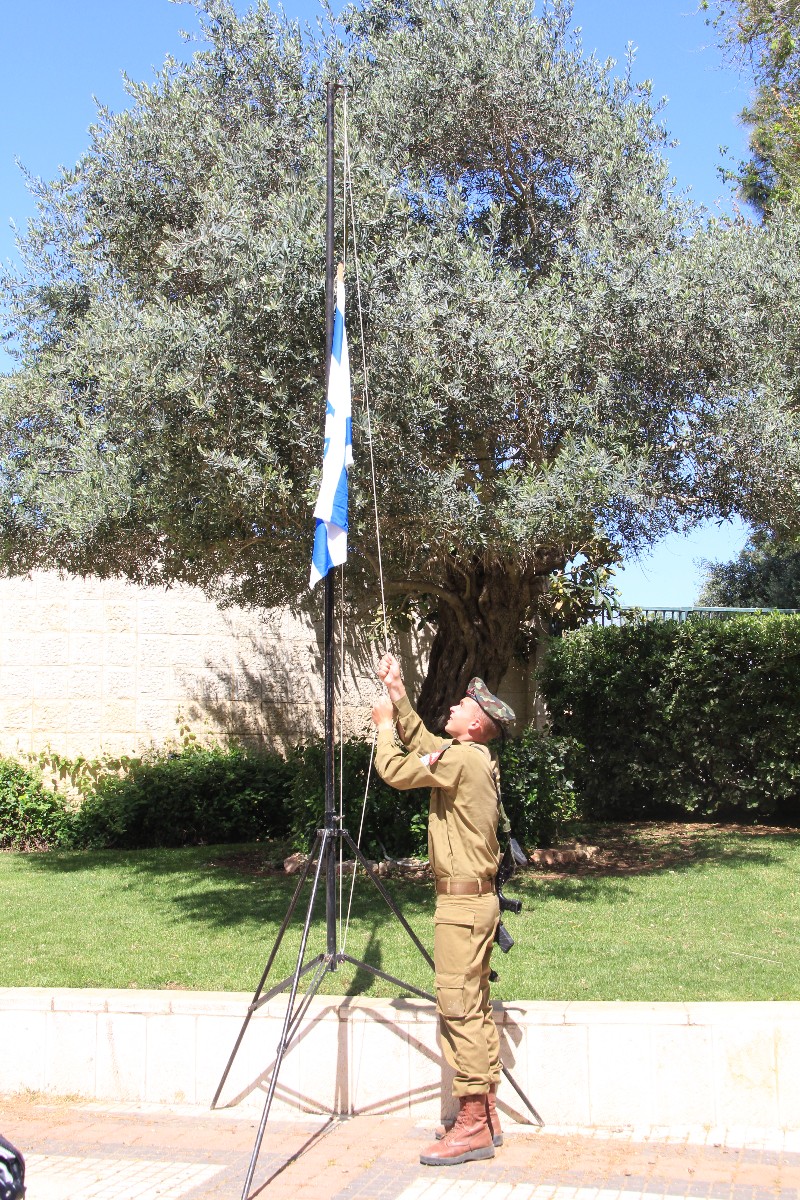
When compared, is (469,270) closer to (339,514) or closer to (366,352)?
(366,352)

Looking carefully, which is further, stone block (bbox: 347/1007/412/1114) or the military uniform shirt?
Answer: stone block (bbox: 347/1007/412/1114)

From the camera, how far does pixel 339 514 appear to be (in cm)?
541

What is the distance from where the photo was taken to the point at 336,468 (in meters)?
5.43

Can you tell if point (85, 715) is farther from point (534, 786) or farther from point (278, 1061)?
point (278, 1061)

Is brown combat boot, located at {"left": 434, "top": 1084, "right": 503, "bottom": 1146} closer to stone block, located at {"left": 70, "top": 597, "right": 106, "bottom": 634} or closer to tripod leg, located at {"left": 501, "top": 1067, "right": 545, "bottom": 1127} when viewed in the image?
tripod leg, located at {"left": 501, "top": 1067, "right": 545, "bottom": 1127}

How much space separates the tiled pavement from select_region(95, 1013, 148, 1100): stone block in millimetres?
158

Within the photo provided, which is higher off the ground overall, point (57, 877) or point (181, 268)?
point (181, 268)

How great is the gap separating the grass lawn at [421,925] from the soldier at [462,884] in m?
1.10

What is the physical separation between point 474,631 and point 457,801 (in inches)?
197

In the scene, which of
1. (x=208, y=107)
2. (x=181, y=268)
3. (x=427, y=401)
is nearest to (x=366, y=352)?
(x=427, y=401)

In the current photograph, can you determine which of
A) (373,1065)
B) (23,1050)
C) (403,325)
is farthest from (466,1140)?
(403,325)

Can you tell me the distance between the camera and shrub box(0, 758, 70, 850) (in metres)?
11.1

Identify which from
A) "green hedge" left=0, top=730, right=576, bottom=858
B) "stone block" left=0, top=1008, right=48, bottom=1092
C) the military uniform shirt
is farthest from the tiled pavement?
"green hedge" left=0, top=730, right=576, bottom=858

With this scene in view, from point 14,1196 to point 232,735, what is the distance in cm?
921
